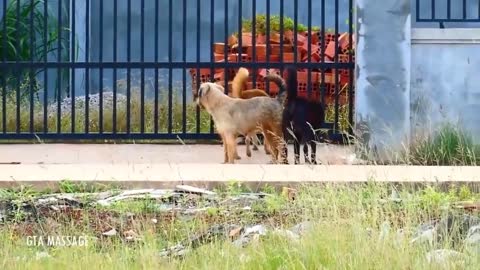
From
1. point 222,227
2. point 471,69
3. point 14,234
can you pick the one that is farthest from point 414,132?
point 14,234

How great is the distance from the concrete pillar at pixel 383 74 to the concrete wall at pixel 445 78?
0.62ft

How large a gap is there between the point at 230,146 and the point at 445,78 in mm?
2326

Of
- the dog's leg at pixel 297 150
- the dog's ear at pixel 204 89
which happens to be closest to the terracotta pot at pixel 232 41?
the dog's ear at pixel 204 89

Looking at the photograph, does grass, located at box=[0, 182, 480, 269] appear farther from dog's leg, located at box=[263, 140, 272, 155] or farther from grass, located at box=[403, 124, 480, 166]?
dog's leg, located at box=[263, 140, 272, 155]

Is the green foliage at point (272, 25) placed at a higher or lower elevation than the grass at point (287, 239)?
higher

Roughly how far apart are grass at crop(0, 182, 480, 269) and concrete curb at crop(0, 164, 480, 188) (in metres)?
0.53

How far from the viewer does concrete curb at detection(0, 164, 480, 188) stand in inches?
335

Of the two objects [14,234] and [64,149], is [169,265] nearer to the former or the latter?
[14,234]

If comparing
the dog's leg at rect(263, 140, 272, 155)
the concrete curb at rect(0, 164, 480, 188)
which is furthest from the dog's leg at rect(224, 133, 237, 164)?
the concrete curb at rect(0, 164, 480, 188)

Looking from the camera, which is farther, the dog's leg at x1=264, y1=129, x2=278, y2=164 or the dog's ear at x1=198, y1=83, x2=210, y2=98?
the dog's ear at x1=198, y1=83, x2=210, y2=98

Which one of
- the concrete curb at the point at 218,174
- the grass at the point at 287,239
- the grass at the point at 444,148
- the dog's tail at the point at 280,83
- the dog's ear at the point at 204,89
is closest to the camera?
the grass at the point at 287,239

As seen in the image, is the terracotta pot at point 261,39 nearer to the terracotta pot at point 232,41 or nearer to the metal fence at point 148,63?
the metal fence at point 148,63

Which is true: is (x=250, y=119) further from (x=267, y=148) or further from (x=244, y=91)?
Result: (x=244, y=91)

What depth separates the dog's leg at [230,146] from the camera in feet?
37.6
